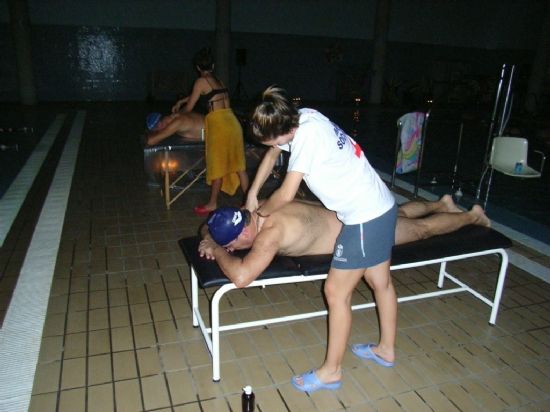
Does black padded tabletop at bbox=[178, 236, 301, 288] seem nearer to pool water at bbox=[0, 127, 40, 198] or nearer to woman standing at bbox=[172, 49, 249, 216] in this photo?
woman standing at bbox=[172, 49, 249, 216]

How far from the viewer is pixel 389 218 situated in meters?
2.09

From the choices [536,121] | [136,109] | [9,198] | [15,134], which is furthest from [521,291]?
[136,109]

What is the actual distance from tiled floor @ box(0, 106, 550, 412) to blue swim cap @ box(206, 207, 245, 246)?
78 centimetres

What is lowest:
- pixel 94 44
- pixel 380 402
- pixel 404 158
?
pixel 380 402

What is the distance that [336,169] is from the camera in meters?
1.94

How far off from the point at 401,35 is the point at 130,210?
1592 centimetres

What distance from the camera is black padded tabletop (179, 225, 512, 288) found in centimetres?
226

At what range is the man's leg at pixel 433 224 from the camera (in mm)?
2877

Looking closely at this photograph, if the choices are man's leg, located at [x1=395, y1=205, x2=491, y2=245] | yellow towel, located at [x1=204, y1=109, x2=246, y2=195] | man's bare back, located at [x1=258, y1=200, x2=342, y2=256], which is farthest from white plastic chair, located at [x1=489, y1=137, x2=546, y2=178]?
man's bare back, located at [x1=258, y1=200, x2=342, y2=256]

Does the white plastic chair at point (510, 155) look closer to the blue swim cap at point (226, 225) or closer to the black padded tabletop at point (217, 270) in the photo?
the black padded tabletop at point (217, 270)

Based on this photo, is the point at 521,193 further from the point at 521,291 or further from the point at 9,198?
the point at 9,198

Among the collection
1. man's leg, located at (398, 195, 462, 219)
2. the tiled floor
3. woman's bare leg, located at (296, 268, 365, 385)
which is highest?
man's leg, located at (398, 195, 462, 219)

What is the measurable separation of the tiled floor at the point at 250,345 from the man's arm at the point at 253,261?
0.63 metres

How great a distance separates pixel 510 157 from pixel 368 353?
13.1 ft
